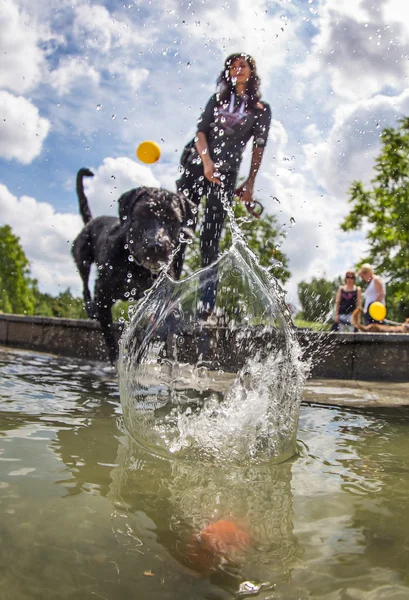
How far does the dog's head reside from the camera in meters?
5.41

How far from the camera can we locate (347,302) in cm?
925

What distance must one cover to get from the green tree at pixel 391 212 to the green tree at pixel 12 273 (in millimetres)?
30055

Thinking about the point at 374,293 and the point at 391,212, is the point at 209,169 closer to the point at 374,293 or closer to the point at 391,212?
the point at 374,293

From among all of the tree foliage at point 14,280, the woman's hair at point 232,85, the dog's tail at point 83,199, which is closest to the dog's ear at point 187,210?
the woman's hair at point 232,85

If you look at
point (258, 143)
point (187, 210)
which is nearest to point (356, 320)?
point (187, 210)

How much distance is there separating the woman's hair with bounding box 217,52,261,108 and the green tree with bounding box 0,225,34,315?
40.2 metres

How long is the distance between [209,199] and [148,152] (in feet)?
3.25

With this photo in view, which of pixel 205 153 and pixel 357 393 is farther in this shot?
pixel 205 153

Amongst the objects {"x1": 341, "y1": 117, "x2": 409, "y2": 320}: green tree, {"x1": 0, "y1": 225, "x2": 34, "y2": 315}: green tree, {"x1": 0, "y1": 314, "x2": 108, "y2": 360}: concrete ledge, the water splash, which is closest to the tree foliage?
{"x1": 0, "y1": 225, "x2": 34, "y2": 315}: green tree

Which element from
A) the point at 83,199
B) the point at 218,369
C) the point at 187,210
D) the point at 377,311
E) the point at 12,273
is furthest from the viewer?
the point at 12,273

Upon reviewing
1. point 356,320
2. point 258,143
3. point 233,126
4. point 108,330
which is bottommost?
point 108,330

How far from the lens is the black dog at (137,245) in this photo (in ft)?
18.0

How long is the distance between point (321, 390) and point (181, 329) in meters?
2.07

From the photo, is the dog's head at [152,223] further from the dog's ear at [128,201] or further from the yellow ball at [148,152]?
the yellow ball at [148,152]
